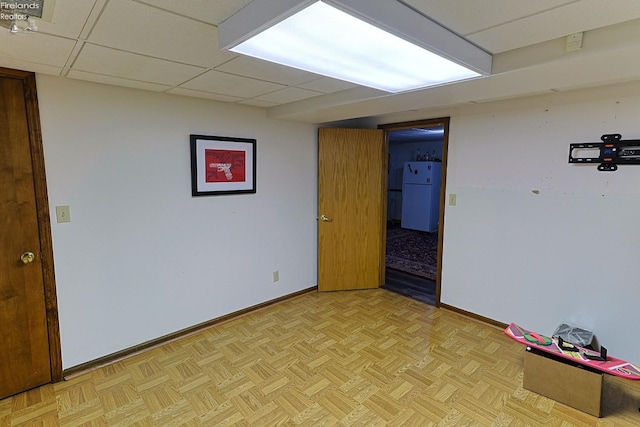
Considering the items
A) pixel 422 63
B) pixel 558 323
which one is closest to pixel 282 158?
pixel 422 63

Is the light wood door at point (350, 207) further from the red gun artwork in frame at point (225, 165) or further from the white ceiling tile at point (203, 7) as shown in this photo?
the white ceiling tile at point (203, 7)

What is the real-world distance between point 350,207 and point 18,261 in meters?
3.03

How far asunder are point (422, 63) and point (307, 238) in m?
2.63

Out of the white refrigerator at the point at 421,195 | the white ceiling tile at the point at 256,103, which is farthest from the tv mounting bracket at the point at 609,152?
the white refrigerator at the point at 421,195

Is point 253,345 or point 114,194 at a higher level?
point 114,194

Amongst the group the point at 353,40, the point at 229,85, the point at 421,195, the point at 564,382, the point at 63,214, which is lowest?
the point at 564,382

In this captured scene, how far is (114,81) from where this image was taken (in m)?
2.29

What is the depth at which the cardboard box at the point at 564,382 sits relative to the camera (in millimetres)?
2014

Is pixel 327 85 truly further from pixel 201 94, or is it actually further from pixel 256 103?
pixel 201 94

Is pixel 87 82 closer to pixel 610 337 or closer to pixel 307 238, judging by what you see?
pixel 307 238

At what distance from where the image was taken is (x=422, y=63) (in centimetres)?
166

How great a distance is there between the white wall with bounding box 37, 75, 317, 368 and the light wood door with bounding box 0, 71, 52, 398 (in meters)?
0.11

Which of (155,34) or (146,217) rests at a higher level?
(155,34)
